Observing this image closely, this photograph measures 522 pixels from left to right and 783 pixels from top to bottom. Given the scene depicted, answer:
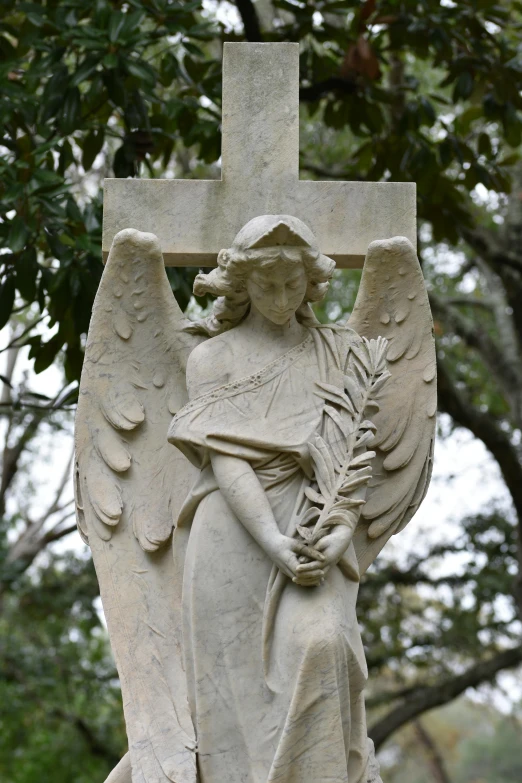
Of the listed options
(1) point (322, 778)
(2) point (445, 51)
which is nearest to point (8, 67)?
(2) point (445, 51)

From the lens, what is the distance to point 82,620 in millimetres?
15406

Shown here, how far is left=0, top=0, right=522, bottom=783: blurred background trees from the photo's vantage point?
8219mm

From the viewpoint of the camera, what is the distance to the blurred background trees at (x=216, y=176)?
8.22 m

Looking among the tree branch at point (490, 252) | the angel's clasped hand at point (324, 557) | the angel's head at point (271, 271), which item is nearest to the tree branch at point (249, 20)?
the tree branch at point (490, 252)

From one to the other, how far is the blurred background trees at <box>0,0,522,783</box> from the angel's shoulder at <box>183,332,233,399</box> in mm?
2672

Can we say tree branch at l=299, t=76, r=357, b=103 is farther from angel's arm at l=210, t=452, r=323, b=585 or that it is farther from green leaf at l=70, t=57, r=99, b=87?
angel's arm at l=210, t=452, r=323, b=585

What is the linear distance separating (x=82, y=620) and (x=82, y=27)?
878 cm

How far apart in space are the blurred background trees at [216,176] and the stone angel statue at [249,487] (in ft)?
8.06

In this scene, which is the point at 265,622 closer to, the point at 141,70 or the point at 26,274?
the point at 26,274

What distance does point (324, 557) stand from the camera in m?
4.84

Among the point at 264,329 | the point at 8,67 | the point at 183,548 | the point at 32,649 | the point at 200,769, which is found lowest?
the point at 32,649

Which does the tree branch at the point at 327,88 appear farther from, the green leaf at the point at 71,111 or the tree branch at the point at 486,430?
the tree branch at the point at 486,430

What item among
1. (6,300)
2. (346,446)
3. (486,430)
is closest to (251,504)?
(346,446)

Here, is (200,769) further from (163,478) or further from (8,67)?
(8,67)
